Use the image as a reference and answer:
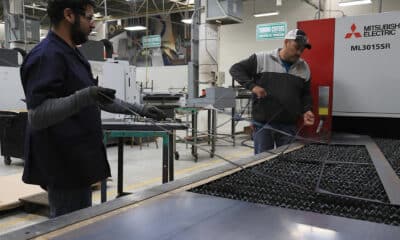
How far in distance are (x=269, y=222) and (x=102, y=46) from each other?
200 inches

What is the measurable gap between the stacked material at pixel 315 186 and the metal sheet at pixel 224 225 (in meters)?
0.07

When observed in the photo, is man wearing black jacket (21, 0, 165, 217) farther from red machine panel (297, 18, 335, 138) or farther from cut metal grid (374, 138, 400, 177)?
red machine panel (297, 18, 335, 138)

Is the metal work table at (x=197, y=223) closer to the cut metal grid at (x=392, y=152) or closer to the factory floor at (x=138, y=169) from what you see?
the cut metal grid at (x=392, y=152)

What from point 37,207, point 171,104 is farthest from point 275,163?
point 171,104

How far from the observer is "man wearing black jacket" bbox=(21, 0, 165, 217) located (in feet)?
3.80

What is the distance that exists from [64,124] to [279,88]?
1423 millimetres

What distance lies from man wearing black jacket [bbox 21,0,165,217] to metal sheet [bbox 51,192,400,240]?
1.36 feet

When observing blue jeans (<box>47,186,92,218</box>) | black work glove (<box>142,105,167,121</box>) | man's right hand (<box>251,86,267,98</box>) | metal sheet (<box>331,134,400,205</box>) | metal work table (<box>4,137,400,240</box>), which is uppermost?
man's right hand (<box>251,86,267,98</box>)

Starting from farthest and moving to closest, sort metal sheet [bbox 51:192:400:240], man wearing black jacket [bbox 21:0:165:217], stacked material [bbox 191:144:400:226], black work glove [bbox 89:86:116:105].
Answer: man wearing black jacket [bbox 21:0:165:217]
black work glove [bbox 89:86:116:105]
stacked material [bbox 191:144:400:226]
metal sheet [bbox 51:192:400:240]

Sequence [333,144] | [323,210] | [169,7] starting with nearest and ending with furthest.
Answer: [323,210]
[333,144]
[169,7]

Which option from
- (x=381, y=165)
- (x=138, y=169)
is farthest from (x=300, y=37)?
(x=138, y=169)

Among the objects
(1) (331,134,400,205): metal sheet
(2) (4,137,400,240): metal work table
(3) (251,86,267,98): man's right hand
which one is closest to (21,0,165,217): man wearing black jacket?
(2) (4,137,400,240): metal work table

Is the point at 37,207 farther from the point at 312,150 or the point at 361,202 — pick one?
the point at 361,202

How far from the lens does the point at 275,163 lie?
5.02 ft
